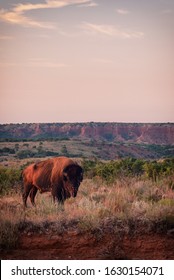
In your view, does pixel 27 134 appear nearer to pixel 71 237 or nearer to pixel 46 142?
pixel 46 142

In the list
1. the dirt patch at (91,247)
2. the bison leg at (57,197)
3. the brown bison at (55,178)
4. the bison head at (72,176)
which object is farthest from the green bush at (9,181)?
the dirt patch at (91,247)

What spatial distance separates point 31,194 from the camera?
9664mm

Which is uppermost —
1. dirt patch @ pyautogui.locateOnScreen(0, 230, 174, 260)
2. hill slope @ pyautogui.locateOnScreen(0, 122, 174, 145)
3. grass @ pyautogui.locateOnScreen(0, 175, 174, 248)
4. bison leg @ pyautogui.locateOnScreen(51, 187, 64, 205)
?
hill slope @ pyautogui.locateOnScreen(0, 122, 174, 145)

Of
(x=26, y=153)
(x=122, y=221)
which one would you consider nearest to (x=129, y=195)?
(x=122, y=221)

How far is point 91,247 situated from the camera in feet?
21.5

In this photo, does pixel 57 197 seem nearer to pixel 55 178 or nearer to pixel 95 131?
pixel 55 178

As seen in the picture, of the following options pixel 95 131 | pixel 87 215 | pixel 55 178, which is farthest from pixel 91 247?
pixel 95 131

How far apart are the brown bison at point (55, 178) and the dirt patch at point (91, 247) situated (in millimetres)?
1701

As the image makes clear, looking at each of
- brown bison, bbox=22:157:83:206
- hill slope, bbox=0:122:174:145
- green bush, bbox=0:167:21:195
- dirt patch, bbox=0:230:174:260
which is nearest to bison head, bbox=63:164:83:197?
brown bison, bbox=22:157:83:206

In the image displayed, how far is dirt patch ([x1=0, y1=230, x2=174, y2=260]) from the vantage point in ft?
20.7

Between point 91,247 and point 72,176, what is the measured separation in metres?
2.17

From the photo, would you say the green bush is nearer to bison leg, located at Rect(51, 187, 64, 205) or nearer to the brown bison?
the brown bison

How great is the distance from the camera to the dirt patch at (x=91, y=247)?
20.7 ft
